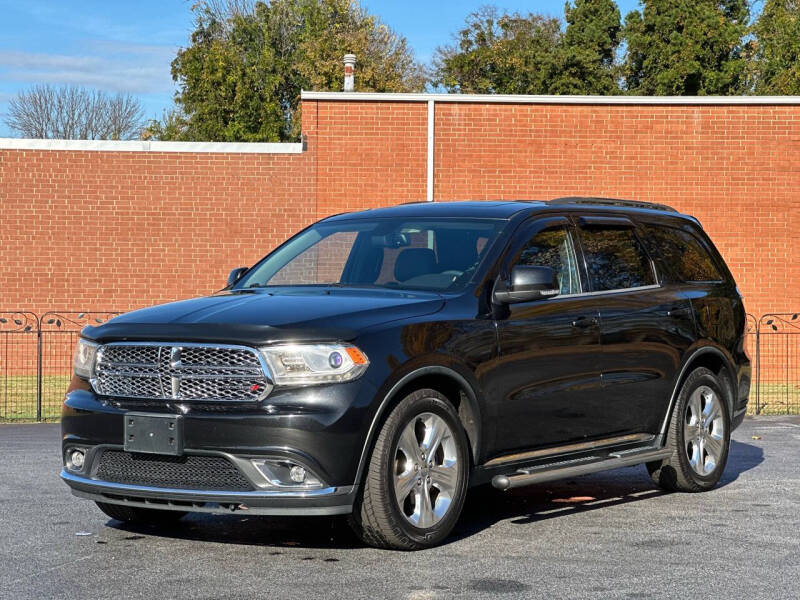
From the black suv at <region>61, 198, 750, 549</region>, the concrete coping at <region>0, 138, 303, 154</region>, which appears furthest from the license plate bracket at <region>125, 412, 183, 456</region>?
the concrete coping at <region>0, 138, 303, 154</region>

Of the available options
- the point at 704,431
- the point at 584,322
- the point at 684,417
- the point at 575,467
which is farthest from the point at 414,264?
the point at 704,431

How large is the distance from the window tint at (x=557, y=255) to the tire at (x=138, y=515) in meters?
2.68

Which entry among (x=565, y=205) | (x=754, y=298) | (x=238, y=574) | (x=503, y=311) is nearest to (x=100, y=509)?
(x=238, y=574)

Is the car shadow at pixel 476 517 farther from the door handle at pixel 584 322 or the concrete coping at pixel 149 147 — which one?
the concrete coping at pixel 149 147

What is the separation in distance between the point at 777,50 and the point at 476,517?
143 feet

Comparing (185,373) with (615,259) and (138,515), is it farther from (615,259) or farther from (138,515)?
(615,259)

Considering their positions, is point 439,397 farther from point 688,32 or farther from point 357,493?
point 688,32

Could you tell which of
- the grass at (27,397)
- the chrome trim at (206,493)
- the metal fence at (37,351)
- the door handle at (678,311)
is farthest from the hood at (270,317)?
the metal fence at (37,351)

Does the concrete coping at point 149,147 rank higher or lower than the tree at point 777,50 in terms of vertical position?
lower

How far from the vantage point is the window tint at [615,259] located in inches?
323

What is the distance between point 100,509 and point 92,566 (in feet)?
5.11

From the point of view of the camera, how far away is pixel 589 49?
177ft

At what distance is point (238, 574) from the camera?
19.9 ft

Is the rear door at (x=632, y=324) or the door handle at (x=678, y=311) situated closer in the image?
the rear door at (x=632, y=324)
